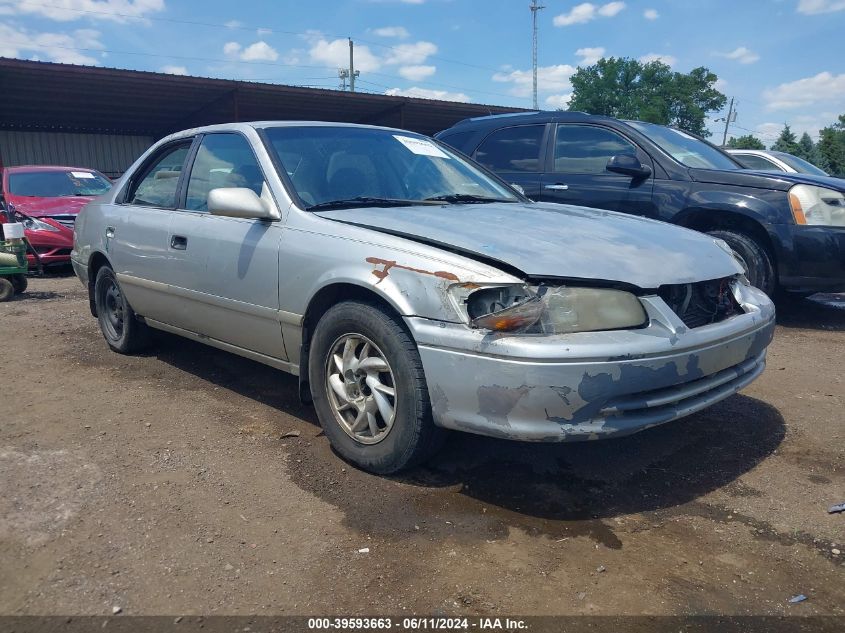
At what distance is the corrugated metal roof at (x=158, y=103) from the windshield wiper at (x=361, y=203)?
A: 14442 millimetres

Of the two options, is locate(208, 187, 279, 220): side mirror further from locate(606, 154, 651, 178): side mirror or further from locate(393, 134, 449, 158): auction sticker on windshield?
locate(606, 154, 651, 178): side mirror

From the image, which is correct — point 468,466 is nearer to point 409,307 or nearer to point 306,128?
point 409,307

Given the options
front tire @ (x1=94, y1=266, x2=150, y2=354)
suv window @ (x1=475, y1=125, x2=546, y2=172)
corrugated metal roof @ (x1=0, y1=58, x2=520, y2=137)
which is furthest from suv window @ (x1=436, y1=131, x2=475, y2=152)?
corrugated metal roof @ (x1=0, y1=58, x2=520, y2=137)

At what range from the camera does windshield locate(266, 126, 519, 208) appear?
359 centimetres

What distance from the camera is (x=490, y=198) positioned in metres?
4.01

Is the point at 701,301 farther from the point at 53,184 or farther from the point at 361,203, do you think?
the point at 53,184

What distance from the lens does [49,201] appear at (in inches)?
382

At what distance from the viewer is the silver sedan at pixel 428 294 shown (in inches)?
101

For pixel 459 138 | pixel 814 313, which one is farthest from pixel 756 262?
pixel 459 138

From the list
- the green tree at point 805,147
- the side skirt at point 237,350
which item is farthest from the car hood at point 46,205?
the green tree at point 805,147

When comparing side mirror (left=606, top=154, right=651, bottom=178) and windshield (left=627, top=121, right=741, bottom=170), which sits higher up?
windshield (left=627, top=121, right=741, bottom=170)

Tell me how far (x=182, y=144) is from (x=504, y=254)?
278 centimetres

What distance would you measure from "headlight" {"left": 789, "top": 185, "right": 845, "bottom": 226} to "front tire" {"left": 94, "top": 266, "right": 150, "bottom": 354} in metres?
5.11

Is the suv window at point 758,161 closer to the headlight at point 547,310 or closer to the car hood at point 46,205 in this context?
the headlight at point 547,310
